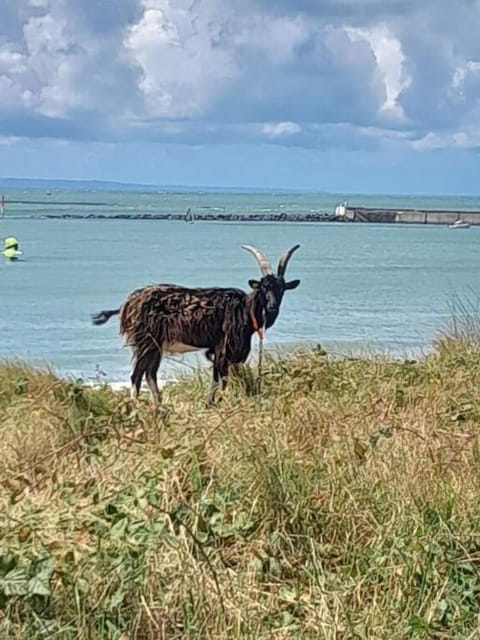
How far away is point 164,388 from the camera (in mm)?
10117

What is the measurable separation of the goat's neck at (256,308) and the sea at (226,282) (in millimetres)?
1314

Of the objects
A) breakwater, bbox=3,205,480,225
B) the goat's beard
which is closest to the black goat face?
the goat's beard

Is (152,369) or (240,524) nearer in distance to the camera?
(240,524)

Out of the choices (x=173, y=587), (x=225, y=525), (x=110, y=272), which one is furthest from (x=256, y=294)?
(x=110, y=272)

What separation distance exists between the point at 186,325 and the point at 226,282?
1941cm

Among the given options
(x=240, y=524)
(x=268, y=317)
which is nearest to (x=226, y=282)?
(x=268, y=317)

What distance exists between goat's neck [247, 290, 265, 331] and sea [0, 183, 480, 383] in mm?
1314

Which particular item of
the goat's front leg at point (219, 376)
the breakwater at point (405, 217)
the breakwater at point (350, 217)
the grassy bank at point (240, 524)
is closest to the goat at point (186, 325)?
the goat's front leg at point (219, 376)

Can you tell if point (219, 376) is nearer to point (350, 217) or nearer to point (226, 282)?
point (226, 282)

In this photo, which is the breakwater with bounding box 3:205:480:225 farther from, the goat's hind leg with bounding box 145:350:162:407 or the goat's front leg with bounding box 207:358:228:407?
the goat's front leg with bounding box 207:358:228:407

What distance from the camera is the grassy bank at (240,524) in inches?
163

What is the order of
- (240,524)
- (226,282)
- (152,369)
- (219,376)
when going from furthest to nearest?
1. (226,282)
2. (152,369)
3. (219,376)
4. (240,524)

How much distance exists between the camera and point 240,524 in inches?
194

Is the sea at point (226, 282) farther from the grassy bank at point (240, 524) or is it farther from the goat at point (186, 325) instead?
the grassy bank at point (240, 524)
